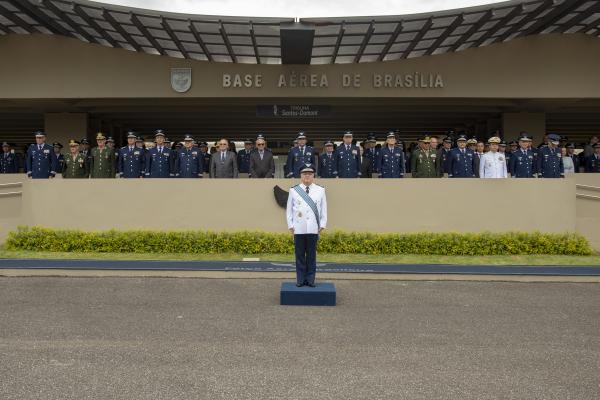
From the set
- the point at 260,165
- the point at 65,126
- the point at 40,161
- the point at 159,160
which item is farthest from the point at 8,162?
the point at 260,165

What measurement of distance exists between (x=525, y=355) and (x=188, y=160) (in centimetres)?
905

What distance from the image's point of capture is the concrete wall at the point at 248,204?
1145 cm

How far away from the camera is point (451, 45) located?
17.0 meters

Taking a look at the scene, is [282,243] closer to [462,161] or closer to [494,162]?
[462,161]

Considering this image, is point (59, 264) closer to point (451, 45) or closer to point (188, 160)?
point (188, 160)

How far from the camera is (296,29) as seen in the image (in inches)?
583

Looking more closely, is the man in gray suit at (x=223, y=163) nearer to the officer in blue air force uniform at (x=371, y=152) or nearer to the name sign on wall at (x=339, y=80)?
the officer in blue air force uniform at (x=371, y=152)

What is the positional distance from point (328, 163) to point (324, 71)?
21.0ft

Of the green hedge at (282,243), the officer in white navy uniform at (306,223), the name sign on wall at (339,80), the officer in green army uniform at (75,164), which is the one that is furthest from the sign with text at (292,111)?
the officer in white navy uniform at (306,223)

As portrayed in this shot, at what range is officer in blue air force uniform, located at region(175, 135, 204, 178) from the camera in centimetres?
1255

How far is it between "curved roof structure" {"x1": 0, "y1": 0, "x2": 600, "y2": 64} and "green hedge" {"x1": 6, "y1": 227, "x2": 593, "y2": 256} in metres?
6.16

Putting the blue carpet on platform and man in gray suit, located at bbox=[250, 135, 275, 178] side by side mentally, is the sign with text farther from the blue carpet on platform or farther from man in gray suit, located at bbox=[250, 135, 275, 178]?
the blue carpet on platform

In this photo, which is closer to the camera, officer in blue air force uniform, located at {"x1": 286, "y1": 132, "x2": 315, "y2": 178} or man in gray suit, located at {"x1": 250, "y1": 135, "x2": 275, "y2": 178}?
officer in blue air force uniform, located at {"x1": 286, "y1": 132, "x2": 315, "y2": 178}

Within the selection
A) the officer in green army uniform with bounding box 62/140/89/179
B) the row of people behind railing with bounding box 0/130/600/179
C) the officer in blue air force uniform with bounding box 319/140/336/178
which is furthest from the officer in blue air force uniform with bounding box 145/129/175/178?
the officer in blue air force uniform with bounding box 319/140/336/178
